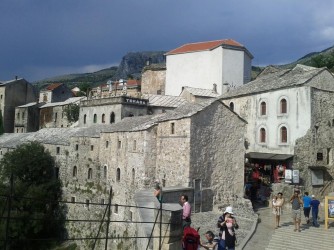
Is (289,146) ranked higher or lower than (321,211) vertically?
higher

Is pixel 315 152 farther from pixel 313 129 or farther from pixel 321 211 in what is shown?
pixel 321 211

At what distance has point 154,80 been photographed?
63.0 meters

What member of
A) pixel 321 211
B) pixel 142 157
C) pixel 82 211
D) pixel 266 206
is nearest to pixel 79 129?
pixel 82 211

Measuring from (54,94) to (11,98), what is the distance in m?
7.29

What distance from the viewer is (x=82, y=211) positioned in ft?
119

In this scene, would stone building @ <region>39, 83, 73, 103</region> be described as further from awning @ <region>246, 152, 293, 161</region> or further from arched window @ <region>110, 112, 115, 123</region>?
awning @ <region>246, 152, 293, 161</region>

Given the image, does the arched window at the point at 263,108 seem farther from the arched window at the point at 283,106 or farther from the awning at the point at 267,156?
the awning at the point at 267,156

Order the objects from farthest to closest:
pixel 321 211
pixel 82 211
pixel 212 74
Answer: pixel 212 74, pixel 82 211, pixel 321 211

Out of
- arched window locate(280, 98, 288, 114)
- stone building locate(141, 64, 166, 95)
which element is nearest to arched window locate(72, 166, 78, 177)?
arched window locate(280, 98, 288, 114)

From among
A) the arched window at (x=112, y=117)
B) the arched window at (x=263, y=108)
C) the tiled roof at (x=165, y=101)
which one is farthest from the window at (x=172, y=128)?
the tiled roof at (x=165, y=101)

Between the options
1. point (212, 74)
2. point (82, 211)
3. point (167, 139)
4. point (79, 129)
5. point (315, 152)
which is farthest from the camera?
point (212, 74)

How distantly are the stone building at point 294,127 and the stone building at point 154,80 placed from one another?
96.4 ft

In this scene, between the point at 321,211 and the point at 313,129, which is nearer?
the point at 321,211

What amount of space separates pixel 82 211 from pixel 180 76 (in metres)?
25.8
